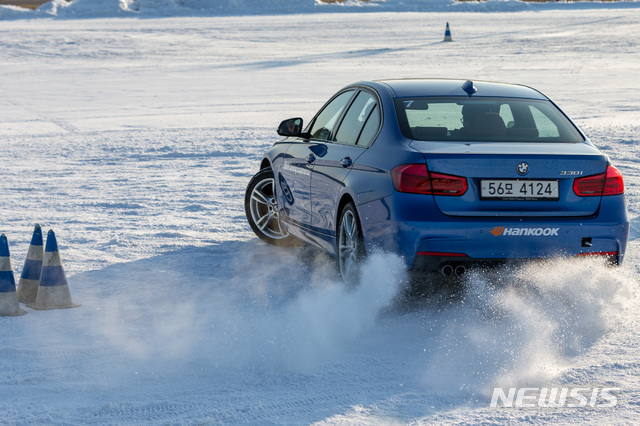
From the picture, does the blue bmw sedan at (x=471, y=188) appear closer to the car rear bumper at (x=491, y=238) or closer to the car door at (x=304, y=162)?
the car rear bumper at (x=491, y=238)

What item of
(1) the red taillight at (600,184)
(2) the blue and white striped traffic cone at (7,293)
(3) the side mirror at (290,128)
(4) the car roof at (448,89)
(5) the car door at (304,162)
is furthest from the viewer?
(3) the side mirror at (290,128)

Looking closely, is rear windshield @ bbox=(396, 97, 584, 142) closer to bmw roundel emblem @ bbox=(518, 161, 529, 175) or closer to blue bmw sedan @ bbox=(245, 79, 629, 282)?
blue bmw sedan @ bbox=(245, 79, 629, 282)

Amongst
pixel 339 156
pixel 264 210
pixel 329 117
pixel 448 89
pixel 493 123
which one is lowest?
pixel 264 210

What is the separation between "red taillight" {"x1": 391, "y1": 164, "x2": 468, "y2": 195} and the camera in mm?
5547

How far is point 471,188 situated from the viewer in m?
5.55

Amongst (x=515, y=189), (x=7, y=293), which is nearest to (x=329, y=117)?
(x=515, y=189)

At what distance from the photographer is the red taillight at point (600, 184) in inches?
222

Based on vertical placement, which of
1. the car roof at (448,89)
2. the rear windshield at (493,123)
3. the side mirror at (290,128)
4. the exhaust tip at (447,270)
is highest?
the car roof at (448,89)

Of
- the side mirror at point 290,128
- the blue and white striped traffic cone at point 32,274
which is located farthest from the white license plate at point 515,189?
the blue and white striped traffic cone at point 32,274

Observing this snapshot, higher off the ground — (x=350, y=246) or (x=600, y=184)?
(x=600, y=184)
